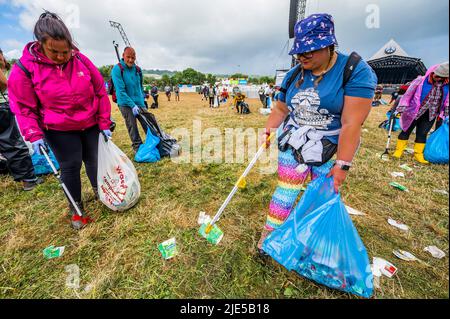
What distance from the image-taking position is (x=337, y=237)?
1.25 meters

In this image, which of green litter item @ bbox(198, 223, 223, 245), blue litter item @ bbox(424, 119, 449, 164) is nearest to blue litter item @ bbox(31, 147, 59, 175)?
green litter item @ bbox(198, 223, 223, 245)

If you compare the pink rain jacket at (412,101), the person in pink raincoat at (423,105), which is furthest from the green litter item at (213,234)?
the pink rain jacket at (412,101)

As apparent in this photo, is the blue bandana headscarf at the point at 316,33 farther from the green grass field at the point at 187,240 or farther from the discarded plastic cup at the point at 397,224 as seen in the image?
the discarded plastic cup at the point at 397,224

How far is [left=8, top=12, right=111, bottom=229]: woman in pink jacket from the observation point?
4.95ft

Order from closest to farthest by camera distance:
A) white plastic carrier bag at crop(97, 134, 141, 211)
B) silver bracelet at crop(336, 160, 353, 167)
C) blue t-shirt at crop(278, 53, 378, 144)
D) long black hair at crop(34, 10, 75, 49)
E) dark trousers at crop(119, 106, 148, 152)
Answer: blue t-shirt at crop(278, 53, 378, 144) < silver bracelet at crop(336, 160, 353, 167) < long black hair at crop(34, 10, 75, 49) < white plastic carrier bag at crop(97, 134, 141, 211) < dark trousers at crop(119, 106, 148, 152)

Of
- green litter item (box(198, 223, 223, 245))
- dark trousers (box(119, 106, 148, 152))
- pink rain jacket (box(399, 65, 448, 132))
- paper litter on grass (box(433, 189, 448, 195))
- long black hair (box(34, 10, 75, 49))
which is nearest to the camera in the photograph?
long black hair (box(34, 10, 75, 49))

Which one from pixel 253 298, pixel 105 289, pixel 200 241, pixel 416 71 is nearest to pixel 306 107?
pixel 253 298

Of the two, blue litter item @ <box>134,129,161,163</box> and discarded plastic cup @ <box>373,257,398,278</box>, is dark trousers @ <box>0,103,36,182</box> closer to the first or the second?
blue litter item @ <box>134,129,161,163</box>

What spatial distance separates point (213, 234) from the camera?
6.61 feet

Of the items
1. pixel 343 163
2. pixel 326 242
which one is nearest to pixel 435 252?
pixel 326 242

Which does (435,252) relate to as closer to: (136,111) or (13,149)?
(136,111)

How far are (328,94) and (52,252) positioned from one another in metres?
2.59

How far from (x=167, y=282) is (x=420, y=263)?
7.05ft

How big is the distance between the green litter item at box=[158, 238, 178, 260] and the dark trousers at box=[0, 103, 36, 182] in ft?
8.05
